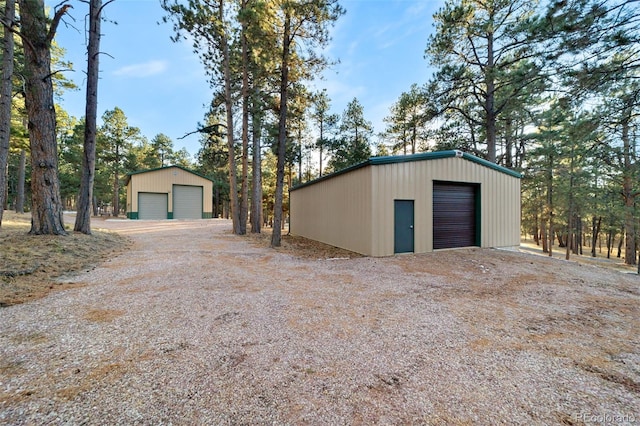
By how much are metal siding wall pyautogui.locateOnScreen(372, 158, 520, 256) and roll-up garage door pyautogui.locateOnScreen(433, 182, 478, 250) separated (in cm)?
27

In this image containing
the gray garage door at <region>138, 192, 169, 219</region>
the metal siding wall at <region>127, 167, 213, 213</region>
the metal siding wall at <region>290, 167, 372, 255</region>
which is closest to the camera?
the metal siding wall at <region>290, 167, 372, 255</region>

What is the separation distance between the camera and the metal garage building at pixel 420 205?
22.7ft

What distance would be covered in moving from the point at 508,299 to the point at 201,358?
13.6 ft

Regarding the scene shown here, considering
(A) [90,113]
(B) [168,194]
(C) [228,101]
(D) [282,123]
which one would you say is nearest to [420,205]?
(D) [282,123]

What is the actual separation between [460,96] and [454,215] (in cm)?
670

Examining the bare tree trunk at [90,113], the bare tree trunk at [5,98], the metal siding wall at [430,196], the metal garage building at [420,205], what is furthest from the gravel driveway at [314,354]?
the bare tree trunk at [5,98]

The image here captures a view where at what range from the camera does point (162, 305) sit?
3.11 meters

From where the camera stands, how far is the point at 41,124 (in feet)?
19.9

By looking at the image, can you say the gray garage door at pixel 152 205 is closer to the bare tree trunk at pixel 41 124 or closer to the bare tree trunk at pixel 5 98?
the bare tree trunk at pixel 5 98

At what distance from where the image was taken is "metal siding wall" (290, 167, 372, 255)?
7098 mm

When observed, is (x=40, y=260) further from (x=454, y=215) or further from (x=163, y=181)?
(x=163, y=181)

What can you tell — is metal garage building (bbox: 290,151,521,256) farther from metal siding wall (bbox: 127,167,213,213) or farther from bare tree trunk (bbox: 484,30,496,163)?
metal siding wall (bbox: 127,167,213,213)

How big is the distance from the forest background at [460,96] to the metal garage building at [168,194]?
5395 mm

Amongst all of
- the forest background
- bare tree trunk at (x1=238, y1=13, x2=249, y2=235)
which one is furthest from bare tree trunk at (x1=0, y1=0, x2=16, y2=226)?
bare tree trunk at (x1=238, y1=13, x2=249, y2=235)
